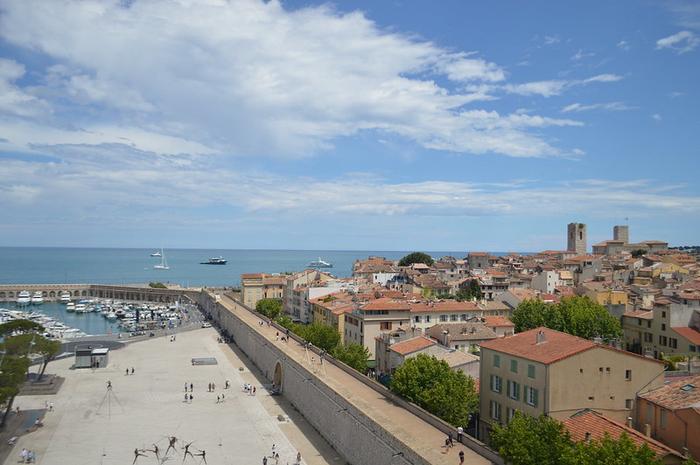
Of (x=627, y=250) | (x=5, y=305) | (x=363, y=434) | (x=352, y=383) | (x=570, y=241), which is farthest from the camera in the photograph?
(x=570, y=241)

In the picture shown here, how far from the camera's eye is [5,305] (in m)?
107

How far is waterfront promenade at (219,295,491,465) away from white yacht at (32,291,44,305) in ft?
281

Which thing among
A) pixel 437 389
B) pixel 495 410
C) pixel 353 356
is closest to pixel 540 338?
pixel 495 410

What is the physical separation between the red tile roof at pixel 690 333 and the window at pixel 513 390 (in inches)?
777

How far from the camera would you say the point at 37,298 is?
109 m

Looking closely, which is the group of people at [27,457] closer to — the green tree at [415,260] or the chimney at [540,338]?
the chimney at [540,338]

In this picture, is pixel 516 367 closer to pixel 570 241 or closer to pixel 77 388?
pixel 77 388

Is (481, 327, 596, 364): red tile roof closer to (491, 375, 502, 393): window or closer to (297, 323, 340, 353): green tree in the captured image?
(491, 375, 502, 393): window

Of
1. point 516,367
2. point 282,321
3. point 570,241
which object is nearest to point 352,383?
point 516,367

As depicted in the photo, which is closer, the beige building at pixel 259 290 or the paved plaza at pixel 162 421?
the paved plaza at pixel 162 421

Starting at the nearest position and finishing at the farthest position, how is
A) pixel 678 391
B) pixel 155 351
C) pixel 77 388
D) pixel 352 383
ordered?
1. pixel 678 391
2. pixel 352 383
3. pixel 77 388
4. pixel 155 351

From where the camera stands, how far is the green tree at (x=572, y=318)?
45.0 metres

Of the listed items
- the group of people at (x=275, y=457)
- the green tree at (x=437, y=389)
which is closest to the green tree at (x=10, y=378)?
the group of people at (x=275, y=457)

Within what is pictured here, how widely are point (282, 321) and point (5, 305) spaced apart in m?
73.4
